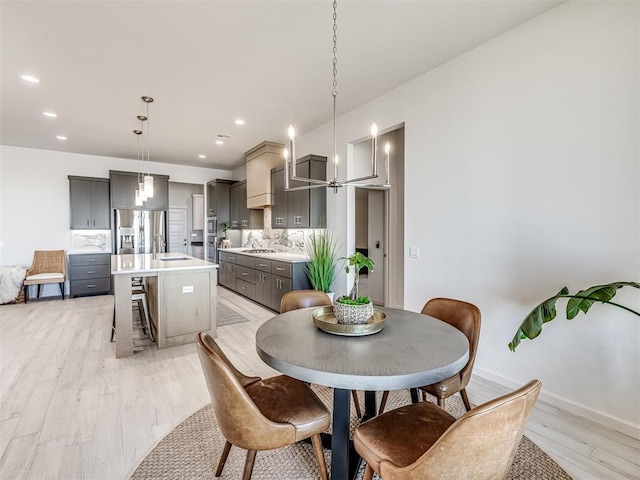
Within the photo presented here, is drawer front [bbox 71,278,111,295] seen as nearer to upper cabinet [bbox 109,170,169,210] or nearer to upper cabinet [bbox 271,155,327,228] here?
upper cabinet [bbox 109,170,169,210]

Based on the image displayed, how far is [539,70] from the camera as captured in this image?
246 centimetres

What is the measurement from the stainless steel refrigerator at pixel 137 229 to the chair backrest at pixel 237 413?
231 inches

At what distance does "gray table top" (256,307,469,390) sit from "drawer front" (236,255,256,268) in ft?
12.6

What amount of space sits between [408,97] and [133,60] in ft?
9.17

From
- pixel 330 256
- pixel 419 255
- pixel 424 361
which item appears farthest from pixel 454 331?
pixel 330 256

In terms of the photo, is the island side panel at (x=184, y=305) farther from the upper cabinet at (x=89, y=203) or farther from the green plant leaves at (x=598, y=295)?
the upper cabinet at (x=89, y=203)

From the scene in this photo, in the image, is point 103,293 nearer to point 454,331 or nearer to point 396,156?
point 396,156

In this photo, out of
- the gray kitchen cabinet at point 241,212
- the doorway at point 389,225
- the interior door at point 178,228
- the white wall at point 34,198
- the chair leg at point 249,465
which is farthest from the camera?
the interior door at point 178,228

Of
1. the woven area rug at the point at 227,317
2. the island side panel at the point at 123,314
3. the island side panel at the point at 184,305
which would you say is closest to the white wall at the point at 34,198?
the woven area rug at the point at 227,317

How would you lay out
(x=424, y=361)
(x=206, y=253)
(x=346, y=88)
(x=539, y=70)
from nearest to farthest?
(x=424, y=361) < (x=539, y=70) < (x=346, y=88) < (x=206, y=253)

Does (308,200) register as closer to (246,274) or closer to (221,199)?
(246,274)

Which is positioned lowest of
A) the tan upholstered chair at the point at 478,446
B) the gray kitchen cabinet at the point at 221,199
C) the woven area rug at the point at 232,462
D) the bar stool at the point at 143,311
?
the woven area rug at the point at 232,462

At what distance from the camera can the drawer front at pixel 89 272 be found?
6.18m

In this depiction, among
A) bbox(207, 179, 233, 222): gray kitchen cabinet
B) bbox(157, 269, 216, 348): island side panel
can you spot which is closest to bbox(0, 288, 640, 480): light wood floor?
bbox(157, 269, 216, 348): island side panel
